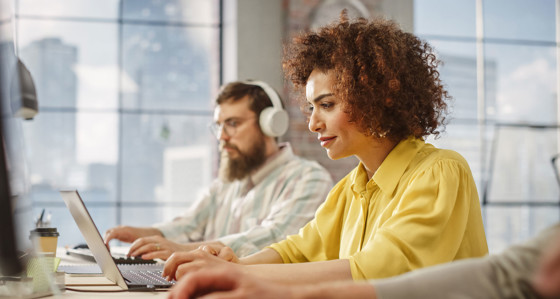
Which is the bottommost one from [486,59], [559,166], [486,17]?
[559,166]

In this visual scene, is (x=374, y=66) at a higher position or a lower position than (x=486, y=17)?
lower

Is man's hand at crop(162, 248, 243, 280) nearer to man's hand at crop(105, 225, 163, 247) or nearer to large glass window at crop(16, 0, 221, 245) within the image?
man's hand at crop(105, 225, 163, 247)

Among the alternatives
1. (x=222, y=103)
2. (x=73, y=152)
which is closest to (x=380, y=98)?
(x=222, y=103)

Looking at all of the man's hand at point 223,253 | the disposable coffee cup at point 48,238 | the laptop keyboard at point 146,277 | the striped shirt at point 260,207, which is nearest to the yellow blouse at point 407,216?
the man's hand at point 223,253

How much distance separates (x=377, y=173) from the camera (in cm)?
144

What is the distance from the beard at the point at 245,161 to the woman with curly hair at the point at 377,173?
40.3 inches

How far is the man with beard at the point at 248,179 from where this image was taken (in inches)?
97.3

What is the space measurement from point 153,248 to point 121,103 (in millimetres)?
2682

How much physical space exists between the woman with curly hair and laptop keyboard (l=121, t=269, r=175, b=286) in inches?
4.9

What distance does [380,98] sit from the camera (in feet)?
4.78

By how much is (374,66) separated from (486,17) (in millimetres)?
4056

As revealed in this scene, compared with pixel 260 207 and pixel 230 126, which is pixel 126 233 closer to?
pixel 260 207

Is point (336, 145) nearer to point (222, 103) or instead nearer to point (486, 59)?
point (222, 103)

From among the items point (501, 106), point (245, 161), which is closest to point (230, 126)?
point (245, 161)
